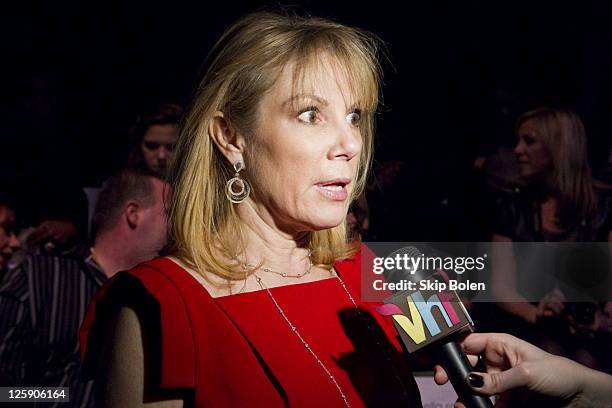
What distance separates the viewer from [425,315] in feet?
3.78

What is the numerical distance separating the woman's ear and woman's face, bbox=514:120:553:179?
1253mm

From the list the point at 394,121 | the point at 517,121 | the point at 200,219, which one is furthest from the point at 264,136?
the point at 517,121

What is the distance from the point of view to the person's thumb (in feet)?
3.66

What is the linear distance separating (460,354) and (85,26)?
1867 millimetres

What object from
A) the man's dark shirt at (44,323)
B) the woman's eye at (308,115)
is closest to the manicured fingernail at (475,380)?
the woman's eye at (308,115)

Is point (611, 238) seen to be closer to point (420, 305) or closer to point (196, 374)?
point (420, 305)

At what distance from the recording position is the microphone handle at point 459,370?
1110mm

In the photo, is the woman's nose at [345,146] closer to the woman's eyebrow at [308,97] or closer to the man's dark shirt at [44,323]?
the woman's eyebrow at [308,97]

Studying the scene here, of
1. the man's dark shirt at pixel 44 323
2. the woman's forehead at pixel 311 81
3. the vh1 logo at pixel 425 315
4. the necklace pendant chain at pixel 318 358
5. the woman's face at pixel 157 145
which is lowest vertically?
the man's dark shirt at pixel 44 323

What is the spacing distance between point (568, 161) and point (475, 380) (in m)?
1.41

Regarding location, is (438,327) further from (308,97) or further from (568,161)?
(568,161)

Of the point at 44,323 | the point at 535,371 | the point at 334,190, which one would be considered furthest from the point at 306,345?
the point at 44,323

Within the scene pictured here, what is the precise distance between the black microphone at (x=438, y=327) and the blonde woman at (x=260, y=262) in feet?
0.76

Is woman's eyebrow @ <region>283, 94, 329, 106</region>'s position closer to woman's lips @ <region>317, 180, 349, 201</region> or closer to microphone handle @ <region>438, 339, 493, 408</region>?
woman's lips @ <region>317, 180, 349, 201</region>
